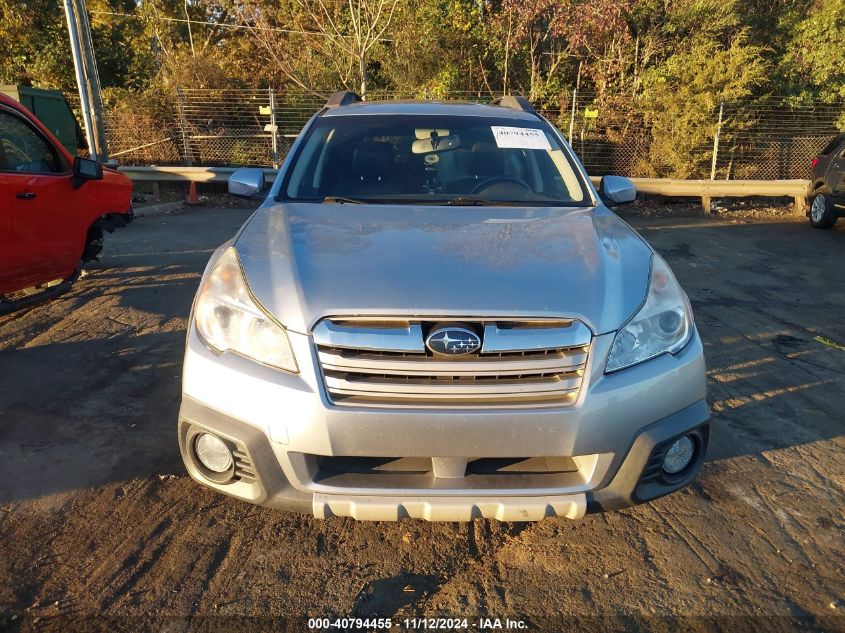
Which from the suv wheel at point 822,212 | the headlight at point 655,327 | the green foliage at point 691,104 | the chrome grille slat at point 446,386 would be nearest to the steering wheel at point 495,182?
the headlight at point 655,327

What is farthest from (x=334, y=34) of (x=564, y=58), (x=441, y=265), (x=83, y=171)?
(x=441, y=265)

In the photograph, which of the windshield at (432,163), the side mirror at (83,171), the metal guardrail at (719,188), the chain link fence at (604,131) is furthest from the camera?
the chain link fence at (604,131)

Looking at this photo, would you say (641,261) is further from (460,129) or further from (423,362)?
(460,129)

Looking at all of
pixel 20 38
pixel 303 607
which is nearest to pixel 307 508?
pixel 303 607

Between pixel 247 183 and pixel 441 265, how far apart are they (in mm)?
1809

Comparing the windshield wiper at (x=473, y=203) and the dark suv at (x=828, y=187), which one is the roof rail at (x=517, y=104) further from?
the dark suv at (x=828, y=187)

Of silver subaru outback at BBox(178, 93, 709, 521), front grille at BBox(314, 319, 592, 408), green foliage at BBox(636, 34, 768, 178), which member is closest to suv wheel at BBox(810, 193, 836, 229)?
green foliage at BBox(636, 34, 768, 178)

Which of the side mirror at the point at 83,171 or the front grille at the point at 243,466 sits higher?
the side mirror at the point at 83,171

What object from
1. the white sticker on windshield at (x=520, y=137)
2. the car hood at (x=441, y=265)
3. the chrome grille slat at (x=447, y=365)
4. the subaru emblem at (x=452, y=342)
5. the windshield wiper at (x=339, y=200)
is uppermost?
the white sticker on windshield at (x=520, y=137)

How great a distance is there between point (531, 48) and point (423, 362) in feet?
50.7

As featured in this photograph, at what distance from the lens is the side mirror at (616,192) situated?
3.71 m

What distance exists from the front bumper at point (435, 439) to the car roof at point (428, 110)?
87.9 inches

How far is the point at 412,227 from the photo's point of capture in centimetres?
285

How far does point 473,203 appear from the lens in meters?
3.35
